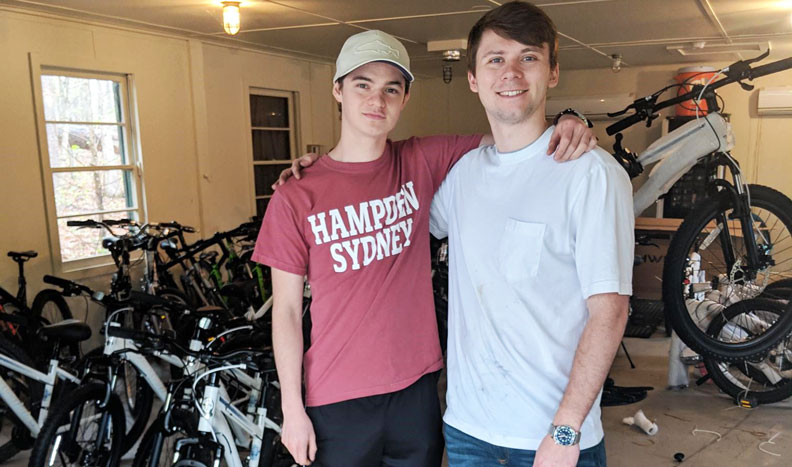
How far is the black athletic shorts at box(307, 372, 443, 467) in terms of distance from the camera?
5.06ft

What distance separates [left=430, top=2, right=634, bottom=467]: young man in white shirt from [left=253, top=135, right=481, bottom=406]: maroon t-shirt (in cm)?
16

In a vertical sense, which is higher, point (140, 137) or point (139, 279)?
point (140, 137)

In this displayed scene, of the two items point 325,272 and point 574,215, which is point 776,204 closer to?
point 574,215

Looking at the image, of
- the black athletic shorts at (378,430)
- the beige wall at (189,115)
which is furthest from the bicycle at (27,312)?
the black athletic shorts at (378,430)

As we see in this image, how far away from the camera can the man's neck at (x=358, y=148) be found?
1.58 metres

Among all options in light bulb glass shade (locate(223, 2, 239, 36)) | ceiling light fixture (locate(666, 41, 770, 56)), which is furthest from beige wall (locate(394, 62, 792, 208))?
light bulb glass shade (locate(223, 2, 239, 36))

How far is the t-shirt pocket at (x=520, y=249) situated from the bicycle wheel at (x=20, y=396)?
2652mm

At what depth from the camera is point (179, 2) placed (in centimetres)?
369

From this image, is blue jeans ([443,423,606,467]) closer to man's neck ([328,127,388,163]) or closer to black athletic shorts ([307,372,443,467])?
black athletic shorts ([307,372,443,467])

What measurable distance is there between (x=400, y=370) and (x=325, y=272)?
0.32 meters

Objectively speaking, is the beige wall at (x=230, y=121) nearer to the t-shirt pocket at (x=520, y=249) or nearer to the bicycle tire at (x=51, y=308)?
the bicycle tire at (x=51, y=308)

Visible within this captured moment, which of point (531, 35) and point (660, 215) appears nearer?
point (531, 35)

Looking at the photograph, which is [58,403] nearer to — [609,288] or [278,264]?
[278,264]

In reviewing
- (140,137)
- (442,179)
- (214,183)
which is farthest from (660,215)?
(442,179)
